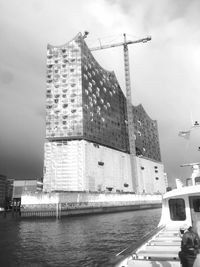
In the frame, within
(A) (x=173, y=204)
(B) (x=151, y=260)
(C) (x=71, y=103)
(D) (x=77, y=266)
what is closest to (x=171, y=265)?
(B) (x=151, y=260)

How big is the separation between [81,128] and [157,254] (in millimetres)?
109704

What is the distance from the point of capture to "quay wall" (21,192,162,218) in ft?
Answer: 271

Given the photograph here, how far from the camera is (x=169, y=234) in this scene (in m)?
13.9

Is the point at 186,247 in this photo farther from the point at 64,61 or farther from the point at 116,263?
the point at 64,61

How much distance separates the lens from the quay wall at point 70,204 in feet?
271

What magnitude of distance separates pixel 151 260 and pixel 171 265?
2.43 ft

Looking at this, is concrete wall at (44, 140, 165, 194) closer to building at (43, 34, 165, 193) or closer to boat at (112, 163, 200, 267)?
building at (43, 34, 165, 193)

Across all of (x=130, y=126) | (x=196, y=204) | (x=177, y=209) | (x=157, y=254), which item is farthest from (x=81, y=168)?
(x=157, y=254)

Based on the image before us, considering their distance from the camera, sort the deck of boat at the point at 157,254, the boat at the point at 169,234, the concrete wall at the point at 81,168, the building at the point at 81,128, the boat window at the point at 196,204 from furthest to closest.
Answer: the building at the point at 81,128, the concrete wall at the point at 81,168, the boat window at the point at 196,204, the boat at the point at 169,234, the deck of boat at the point at 157,254

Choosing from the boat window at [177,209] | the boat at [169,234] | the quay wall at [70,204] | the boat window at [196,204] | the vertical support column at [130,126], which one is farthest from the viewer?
the vertical support column at [130,126]

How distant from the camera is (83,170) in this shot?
11131 cm

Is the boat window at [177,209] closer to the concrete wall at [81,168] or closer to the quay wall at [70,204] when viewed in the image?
the quay wall at [70,204]

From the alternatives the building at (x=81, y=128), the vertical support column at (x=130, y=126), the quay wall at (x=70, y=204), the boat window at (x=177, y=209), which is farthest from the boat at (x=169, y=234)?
the vertical support column at (x=130, y=126)

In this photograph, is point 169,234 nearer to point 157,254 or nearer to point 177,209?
point 177,209
